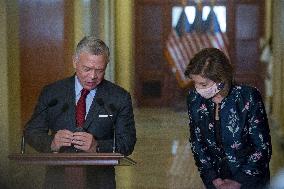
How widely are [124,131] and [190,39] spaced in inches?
525

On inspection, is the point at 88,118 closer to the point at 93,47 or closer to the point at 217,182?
the point at 93,47

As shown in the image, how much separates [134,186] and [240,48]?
9.83m

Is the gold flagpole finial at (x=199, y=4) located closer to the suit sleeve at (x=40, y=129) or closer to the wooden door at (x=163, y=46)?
the wooden door at (x=163, y=46)

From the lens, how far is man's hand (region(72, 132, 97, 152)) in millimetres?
3109

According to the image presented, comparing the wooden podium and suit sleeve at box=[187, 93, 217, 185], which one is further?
suit sleeve at box=[187, 93, 217, 185]

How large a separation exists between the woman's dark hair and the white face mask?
→ 0.05m

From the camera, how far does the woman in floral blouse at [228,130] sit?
3.55 meters

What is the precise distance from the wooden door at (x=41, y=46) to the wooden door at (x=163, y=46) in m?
8.83

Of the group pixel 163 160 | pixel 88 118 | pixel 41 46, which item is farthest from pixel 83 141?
pixel 163 160

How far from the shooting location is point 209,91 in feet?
11.6

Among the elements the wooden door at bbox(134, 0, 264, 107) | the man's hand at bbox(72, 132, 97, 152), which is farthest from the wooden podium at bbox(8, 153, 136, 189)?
Result: the wooden door at bbox(134, 0, 264, 107)

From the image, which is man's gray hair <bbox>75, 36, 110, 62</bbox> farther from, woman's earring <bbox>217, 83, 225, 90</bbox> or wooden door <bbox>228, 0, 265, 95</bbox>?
wooden door <bbox>228, 0, 265, 95</bbox>

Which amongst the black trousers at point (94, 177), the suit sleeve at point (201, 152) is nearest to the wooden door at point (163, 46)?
the suit sleeve at point (201, 152)

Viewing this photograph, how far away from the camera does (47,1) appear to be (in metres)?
6.52
